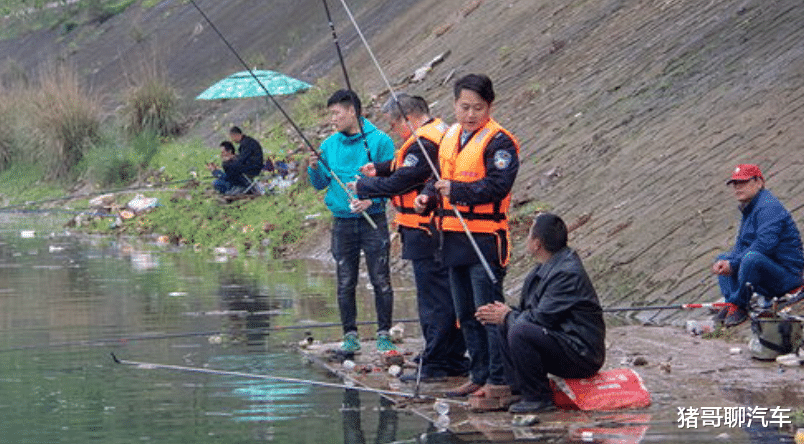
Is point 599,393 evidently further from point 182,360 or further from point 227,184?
point 227,184

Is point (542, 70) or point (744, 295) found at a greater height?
point (542, 70)

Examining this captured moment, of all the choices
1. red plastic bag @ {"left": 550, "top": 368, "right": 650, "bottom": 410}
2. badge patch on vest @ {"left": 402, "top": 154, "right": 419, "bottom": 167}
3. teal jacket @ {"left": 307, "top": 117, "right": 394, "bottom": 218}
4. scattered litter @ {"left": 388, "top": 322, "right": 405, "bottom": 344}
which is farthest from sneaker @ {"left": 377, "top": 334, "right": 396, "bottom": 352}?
red plastic bag @ {"left": 550, "top": 368, "right": 650, "bottom": 410}

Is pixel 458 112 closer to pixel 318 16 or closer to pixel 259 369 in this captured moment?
pixel 259 369

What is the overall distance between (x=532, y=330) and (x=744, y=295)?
3.13 metres

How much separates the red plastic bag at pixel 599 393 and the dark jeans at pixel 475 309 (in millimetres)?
479

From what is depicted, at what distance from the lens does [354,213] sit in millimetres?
11391

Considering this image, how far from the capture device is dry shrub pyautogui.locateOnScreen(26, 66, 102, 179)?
32.8 m

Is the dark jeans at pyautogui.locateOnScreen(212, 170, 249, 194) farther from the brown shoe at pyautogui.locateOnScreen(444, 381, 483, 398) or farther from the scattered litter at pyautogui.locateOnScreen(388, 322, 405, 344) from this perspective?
the brown shoe at pyautogui.locateOnScreen(444, 381, 483, 398)

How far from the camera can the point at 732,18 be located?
64.5 feet

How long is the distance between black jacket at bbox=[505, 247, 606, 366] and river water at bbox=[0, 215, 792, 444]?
50cm

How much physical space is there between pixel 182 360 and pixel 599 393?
372 cm

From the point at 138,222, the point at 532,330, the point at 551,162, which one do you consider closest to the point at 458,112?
the point at 532,330

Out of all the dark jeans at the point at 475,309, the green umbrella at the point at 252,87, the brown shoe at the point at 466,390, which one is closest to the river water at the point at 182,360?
the brown shoe at the point at 466,390

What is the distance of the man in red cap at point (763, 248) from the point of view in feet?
36.9
